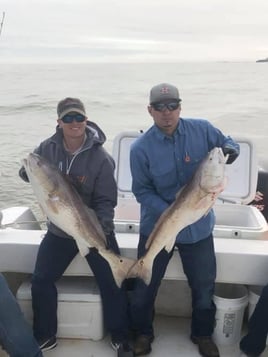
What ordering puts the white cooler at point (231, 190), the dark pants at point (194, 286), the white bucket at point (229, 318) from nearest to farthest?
the dark pants at point (194, 286) < the white bucket at point (229, 318) < the white cooler at point (231, 190)

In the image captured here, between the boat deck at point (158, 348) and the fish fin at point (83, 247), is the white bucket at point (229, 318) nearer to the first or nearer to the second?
the boat deck at point (158, 348)

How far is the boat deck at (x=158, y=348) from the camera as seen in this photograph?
12.6ft

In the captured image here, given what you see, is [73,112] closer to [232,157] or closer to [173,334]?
[232,157]

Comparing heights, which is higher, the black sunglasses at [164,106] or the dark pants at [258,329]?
the black sunglasses at [164,106]

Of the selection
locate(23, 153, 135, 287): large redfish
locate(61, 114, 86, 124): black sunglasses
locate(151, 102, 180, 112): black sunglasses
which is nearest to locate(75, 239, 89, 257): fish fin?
locate(23, 153, 135, 287): large redfish

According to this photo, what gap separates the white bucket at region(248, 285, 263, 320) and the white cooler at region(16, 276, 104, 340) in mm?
1140

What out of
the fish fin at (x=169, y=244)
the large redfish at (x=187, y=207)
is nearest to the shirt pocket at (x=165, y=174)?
the large redfish at (x=187, y=207)

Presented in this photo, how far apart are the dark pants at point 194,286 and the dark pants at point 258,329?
285 mm

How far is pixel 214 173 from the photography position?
9.87 ft

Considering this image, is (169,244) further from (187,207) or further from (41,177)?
(41,177)

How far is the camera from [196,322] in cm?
380

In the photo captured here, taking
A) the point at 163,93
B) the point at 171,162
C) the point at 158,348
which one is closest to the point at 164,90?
the point at 163,93

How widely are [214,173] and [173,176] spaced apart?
519 mm

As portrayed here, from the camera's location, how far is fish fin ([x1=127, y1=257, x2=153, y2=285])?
3.38 m
